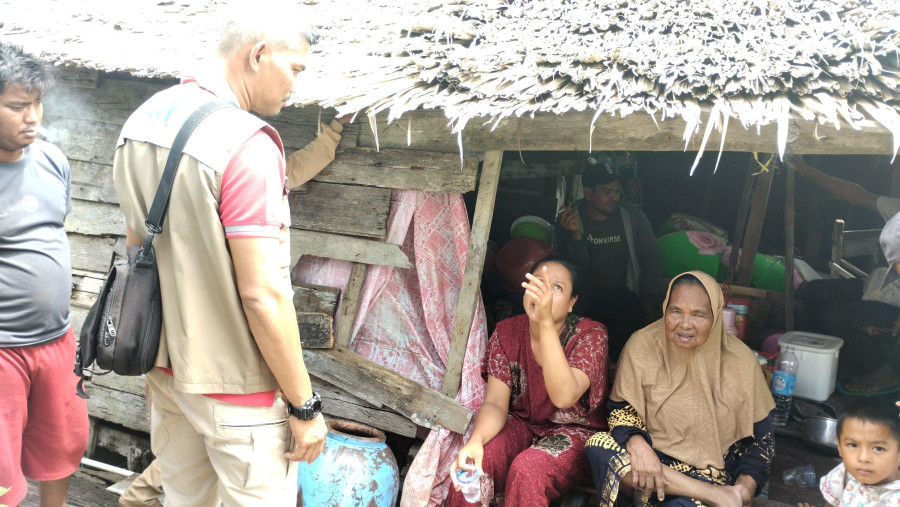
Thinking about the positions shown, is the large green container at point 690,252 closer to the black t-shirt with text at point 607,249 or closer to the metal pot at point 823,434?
the black t-shirt with text at point 607,249

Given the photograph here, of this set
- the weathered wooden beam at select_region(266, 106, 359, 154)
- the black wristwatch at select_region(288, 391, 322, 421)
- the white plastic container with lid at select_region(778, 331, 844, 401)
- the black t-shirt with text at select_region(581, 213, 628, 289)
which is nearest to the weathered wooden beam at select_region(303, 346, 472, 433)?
the weathered wooden beam at select_region(266, 106, 359, 154)

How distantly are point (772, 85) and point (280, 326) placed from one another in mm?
2178

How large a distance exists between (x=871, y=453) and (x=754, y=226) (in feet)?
11.1

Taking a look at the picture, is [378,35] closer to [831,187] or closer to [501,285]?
[501,285]

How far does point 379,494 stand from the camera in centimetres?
361

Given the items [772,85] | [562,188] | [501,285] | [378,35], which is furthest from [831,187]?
[378,35]

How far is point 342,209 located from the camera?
13.4 feet

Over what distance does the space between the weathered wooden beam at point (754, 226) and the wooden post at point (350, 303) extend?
359 cm

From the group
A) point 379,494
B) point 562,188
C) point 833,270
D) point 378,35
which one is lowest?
point 379,494

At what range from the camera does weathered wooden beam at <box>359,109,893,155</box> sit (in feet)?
9.71

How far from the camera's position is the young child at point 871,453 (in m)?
2.90

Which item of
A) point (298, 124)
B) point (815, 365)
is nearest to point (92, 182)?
point (298, 124)

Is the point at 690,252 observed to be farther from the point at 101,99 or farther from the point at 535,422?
the point at 101,99

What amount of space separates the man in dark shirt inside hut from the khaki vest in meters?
3.75
